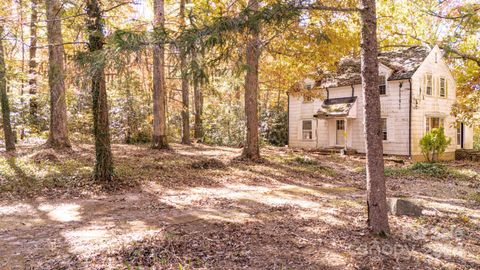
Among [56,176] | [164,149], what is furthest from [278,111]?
[56,176]

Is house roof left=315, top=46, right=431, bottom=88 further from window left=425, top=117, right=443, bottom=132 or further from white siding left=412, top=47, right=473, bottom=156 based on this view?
window left=425, top=117, right=443, bottom=132

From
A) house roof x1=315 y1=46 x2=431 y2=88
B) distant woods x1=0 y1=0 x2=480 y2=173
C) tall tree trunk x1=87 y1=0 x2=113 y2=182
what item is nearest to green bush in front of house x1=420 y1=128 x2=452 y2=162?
distant woods x1=0 y1=0 x2=480 y2=173

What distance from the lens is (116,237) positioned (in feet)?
17.6

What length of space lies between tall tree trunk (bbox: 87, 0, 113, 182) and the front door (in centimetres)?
1625

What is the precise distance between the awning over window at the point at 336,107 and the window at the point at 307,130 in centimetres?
181

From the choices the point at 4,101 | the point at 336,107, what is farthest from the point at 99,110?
the point at 336,107

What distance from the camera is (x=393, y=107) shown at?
19266mm

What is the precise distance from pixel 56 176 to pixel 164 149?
21.9ft

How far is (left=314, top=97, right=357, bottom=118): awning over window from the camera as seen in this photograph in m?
20.2

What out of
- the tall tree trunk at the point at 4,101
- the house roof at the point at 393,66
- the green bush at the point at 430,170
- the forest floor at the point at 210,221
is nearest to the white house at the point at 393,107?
the house roof at the point at 393,66

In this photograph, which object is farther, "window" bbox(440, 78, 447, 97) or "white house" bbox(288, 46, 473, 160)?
"window" bbox(440, 78, 447, 97)

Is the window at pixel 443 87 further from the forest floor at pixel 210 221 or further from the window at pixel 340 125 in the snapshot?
the forest floor at pixel 210 221

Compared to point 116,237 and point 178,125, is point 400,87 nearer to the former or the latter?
point 178,125

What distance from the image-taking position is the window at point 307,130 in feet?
76.7
